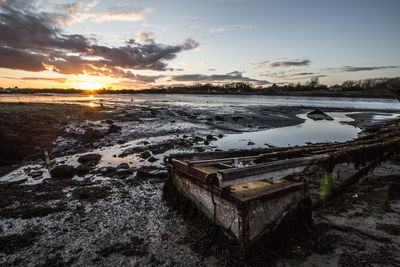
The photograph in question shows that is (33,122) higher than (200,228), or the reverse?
(33,122)

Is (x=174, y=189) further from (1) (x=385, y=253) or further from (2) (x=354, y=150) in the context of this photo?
(2) (x=354, y=150)

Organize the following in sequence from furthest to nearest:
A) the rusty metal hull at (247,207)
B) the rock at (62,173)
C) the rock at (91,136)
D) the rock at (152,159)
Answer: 1. the rock at (91,136)
2. the rock at (152,159)
3. the rock at (62,173)
4. the rusty metal hull at (247,207)

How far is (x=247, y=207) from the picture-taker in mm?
2902

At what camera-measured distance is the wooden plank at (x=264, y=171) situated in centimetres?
299

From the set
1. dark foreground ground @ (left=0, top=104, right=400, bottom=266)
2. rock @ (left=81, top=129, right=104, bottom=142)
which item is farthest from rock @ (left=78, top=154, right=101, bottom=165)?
rock @ (left=81, top=129, right=104, bottom=142)

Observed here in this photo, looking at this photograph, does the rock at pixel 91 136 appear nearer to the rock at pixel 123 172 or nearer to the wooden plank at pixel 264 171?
the rock at pixel 123 172

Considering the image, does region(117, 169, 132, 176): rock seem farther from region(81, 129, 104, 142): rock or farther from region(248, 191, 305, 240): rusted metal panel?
region(81, 129, 104, 142): rock

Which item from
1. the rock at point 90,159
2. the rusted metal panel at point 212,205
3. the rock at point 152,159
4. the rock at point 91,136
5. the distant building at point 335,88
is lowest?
the rock at point 152,159

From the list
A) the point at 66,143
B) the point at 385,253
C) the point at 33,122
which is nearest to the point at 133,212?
the point at 385,253

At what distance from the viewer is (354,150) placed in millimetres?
4836

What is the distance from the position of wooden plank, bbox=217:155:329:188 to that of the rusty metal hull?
0.73 ft

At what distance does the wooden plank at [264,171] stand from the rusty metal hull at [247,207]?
0.73ft

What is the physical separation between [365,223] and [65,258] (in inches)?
208

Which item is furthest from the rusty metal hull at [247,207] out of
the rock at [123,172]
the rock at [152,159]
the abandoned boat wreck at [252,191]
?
the rock at [152,159]
